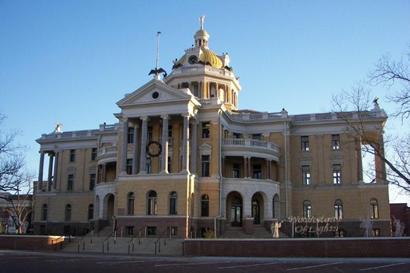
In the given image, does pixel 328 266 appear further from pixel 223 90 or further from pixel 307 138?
pixel 223 90

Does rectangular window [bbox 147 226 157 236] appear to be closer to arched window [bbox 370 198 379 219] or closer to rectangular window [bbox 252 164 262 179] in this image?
rectangular window [bbox 252 164 262 179]

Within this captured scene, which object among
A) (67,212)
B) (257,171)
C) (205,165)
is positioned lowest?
(67,212)

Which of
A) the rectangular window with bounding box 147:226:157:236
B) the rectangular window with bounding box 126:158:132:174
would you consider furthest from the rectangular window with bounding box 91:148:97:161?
the rectangular window with bounding box 147:226:157:236

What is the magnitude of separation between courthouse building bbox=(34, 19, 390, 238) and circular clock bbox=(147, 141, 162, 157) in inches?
4.1

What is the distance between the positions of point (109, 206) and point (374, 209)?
95.6 ft

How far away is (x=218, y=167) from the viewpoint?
51375 millimetres

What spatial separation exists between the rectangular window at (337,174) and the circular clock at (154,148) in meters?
20.0

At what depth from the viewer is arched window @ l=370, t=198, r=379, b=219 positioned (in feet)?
175

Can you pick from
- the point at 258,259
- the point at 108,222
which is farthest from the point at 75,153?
the point at 258,259

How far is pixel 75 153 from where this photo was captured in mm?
67500

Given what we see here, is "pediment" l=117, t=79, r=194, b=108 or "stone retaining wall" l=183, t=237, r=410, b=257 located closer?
"stone retaining wall" l=183, t=237, r=410, b=257

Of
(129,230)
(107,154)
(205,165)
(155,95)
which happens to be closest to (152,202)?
(129,230)

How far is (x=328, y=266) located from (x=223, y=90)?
1538 inches

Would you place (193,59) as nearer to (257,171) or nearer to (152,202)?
(257,171)
